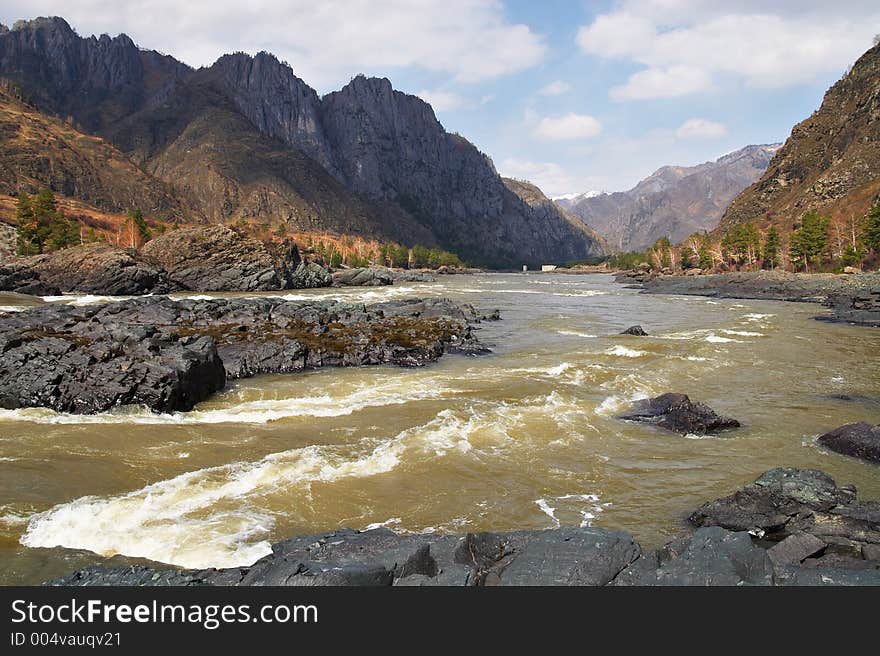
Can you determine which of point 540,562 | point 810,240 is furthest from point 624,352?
point 810,240

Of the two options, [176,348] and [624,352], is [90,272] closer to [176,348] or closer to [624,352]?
[176,348]

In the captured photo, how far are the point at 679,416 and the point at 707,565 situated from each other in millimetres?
11640

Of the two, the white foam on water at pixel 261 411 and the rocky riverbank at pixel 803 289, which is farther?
the rocky riverbank at pixel 803 289

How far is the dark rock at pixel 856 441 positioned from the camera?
14883 mm

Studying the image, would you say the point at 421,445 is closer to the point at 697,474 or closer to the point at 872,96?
the point at 697,474

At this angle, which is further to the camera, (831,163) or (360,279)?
(831,163)

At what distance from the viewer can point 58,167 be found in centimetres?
17175

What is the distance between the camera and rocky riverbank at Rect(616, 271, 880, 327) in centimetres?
5503

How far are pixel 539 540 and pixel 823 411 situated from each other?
56.3 ft

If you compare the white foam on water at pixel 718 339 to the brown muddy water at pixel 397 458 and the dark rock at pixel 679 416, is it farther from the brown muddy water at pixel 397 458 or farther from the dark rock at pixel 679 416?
the dark rock at pixel 679 416

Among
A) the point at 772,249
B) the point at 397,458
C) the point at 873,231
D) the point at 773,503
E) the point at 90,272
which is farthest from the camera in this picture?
the point at 772,249

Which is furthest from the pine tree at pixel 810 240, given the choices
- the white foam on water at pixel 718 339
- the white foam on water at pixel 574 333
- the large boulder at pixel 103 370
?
the large boulder at pixel 103 370

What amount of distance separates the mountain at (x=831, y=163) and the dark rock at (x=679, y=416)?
12715 cm
